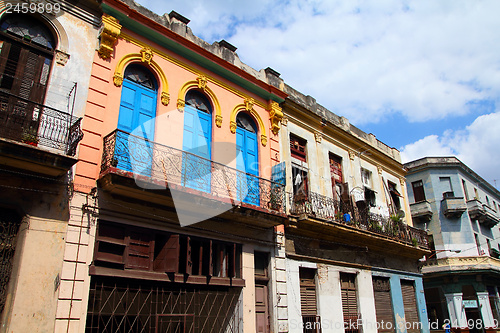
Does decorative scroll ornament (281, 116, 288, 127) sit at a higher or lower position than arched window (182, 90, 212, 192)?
higher

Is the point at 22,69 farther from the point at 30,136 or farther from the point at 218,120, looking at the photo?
the point at 218,120

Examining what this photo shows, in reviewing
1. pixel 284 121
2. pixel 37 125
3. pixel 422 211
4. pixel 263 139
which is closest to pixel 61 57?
pixel 37 125

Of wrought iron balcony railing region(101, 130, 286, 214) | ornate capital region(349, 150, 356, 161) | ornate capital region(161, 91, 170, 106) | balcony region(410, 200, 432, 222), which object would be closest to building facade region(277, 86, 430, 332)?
ornate capital region(349, 150, 356, 161)

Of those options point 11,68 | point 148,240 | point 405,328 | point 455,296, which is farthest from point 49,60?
point 455,296

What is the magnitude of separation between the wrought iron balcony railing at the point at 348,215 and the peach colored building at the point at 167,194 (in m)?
0.97

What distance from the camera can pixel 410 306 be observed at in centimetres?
1636

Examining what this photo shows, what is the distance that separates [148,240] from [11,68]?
15.5 feet

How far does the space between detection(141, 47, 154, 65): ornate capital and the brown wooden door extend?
6.85 meters

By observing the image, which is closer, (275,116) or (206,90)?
(206,90)

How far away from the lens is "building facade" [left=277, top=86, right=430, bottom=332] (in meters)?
12.3

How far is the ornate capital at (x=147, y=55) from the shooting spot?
10443 mm

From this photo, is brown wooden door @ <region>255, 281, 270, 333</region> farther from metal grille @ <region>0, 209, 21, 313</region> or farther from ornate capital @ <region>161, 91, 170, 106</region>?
metal grille @ <region>0, 209, 21, 313</region>

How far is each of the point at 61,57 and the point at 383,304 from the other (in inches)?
536

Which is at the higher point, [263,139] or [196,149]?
[263,139]
